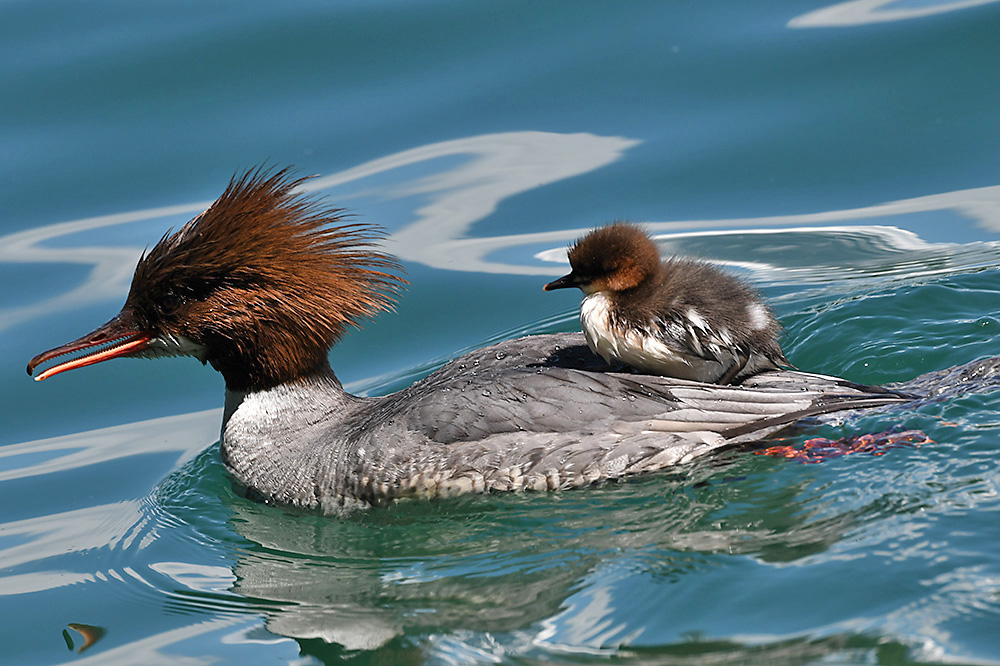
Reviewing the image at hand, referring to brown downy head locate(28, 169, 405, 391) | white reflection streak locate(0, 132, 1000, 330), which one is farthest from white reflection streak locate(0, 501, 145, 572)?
white reflection streak locate(0, 132, 1000, 330)

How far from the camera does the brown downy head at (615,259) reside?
555cm

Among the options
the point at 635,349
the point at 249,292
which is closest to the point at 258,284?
the point at 249,292

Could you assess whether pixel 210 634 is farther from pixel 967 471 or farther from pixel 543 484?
pixel 967 471

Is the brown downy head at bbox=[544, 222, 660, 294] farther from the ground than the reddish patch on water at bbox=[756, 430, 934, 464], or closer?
farther from the ground

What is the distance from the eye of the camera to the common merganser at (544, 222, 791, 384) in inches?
216

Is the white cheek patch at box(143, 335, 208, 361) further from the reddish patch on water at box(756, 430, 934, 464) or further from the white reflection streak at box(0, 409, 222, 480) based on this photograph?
the reddish patch on water at box(756, 430, 934, 464)

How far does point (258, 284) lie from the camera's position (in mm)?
5797

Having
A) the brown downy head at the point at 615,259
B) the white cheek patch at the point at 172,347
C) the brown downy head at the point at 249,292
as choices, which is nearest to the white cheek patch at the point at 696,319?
the brown downy head at the point at 615,259

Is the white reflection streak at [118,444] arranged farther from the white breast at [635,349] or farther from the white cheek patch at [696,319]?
the white cheek patch at [696,319]

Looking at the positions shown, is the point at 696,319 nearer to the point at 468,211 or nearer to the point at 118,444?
the point at 468,211

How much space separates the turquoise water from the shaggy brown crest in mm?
835

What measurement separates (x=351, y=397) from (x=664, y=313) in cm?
177

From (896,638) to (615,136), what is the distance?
206 inches

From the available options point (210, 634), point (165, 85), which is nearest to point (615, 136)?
point (165, 85)
